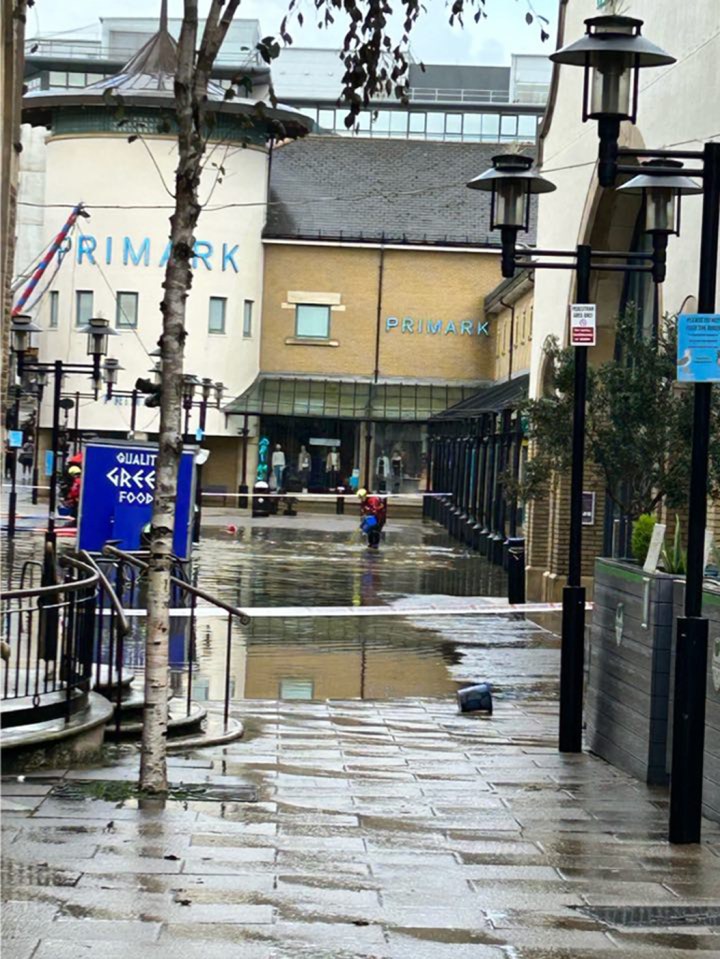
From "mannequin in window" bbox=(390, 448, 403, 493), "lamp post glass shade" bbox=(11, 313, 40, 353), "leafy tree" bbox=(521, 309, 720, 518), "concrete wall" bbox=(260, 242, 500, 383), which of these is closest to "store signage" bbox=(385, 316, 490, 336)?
"concrete wall" bbox=(260, 242, 500, 383)

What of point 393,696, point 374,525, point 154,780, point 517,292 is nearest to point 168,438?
point 154,780

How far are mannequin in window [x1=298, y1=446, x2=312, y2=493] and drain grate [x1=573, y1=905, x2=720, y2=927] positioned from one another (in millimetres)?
56868

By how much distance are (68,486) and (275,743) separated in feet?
98.4

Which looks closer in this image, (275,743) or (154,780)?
(154,780)

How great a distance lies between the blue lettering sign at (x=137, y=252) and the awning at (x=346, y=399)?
610 centimetres

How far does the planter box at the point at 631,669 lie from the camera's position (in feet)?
36.7

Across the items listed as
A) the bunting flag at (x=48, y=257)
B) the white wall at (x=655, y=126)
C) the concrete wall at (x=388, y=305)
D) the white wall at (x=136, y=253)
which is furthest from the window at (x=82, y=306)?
the white wall at (x=655, y=126)

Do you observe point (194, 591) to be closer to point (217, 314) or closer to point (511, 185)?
point (511, 185)

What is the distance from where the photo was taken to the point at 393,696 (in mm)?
16000

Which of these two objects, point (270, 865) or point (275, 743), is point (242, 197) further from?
point (270, 865)

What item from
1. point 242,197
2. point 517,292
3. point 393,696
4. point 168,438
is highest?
point 242,197

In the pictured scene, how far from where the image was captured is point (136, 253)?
62.4 m

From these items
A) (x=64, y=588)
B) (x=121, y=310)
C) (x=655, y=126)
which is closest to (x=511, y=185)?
(x=64, y=588)

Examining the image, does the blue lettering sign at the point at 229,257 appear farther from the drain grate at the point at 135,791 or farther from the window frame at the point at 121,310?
the drain grate at the point at 135,791
